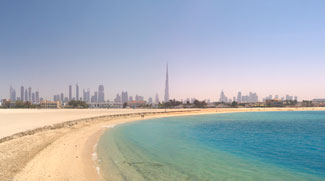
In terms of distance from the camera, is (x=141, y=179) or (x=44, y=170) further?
(x=44, y=170)

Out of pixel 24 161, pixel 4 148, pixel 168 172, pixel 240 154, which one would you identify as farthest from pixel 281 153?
pixel 4 148

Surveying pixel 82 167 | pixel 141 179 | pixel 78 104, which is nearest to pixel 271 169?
pixel 141 179

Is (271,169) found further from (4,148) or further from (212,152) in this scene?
(4,148)

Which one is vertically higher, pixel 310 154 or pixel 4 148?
pixel 4 148

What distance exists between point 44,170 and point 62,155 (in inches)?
156

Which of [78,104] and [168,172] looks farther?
[78,104]

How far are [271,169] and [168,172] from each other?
6965 mm

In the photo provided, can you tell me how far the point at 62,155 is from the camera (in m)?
15.9

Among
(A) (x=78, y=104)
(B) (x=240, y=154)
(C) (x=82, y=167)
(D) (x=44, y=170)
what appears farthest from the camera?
(A) (x=78, y=104)

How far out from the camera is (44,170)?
12.1 metres

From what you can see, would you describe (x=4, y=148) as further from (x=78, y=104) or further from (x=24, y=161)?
(x=78, y=104)

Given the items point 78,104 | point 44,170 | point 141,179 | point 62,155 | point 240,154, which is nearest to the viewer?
point 141,179

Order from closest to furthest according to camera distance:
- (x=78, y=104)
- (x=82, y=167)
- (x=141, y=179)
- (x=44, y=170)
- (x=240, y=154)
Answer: (x=141, y=179) < (x=44, y=170) < (x=82, y=167) < (x=240, y=154) < (x=78, y=104)

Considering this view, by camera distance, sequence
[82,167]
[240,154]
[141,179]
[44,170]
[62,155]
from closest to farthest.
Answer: [141,179] < [44,170] < [82,167] < [62,155] < [240,154]
